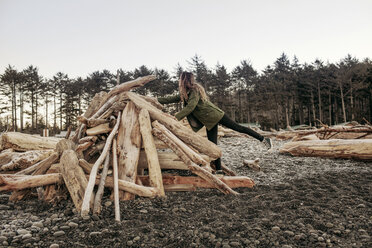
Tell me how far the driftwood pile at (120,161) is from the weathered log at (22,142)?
1815 millimetres

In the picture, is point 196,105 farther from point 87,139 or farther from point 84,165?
point 84,165

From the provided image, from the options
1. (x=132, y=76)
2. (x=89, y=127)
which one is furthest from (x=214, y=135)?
(x=132, y=76)

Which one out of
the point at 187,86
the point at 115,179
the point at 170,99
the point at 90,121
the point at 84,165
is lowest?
the point at 115,179

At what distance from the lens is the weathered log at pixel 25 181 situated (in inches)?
117

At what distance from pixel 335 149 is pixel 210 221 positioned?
6319 millimetres

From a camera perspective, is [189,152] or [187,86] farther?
[187,86]

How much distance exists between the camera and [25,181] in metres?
3.08

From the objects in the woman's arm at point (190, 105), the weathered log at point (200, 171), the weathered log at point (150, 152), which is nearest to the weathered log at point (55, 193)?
the weathered log at point (150, 152)

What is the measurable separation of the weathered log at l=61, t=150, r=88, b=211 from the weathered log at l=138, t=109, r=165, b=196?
99cm

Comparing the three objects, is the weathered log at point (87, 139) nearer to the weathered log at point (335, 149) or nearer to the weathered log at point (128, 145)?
the weathered log at point (128, 145)

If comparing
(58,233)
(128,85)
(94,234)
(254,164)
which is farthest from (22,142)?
(254,164)

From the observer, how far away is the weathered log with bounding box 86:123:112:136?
389 centimetres

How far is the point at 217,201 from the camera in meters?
3.20

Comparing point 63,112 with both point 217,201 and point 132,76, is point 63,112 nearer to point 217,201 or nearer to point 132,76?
point 132,76
